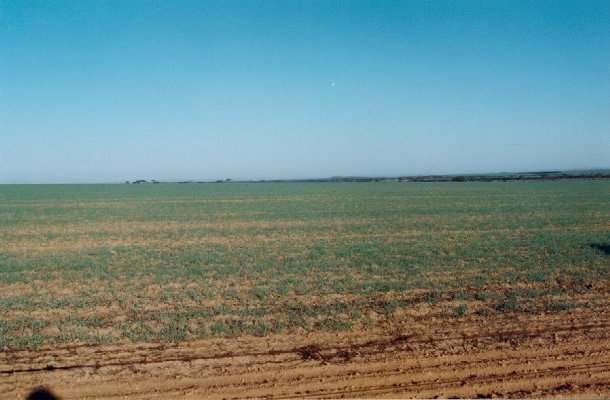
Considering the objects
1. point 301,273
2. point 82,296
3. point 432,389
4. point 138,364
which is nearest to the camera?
point 432,389

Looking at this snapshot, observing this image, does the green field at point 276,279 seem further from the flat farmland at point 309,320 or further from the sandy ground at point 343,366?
the sandy ground at point 343,366

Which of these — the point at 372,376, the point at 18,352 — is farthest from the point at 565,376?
the point at 18,352

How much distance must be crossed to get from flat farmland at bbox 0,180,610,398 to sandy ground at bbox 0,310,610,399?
3 centimetres

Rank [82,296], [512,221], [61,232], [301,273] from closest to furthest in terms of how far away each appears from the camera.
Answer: [82,296] < [301,273] < [61,232] < [512,221]

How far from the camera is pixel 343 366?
5.52 meters

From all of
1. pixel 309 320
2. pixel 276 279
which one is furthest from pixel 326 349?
pixel 276 279

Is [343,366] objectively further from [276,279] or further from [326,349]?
[276,279]

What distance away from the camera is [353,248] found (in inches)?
577

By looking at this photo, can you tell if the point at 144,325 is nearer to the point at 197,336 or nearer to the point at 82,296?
the point at 197,336

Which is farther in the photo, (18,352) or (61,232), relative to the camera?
(61,232)

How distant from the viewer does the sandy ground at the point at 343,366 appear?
4887 millimetres

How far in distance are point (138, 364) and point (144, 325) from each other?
1.57 metres

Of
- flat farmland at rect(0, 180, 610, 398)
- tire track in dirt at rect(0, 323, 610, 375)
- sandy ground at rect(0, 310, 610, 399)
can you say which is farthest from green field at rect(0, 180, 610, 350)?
tire track in dirt at rect(0, 323, 610, 375)

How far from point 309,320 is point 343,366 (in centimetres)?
180
